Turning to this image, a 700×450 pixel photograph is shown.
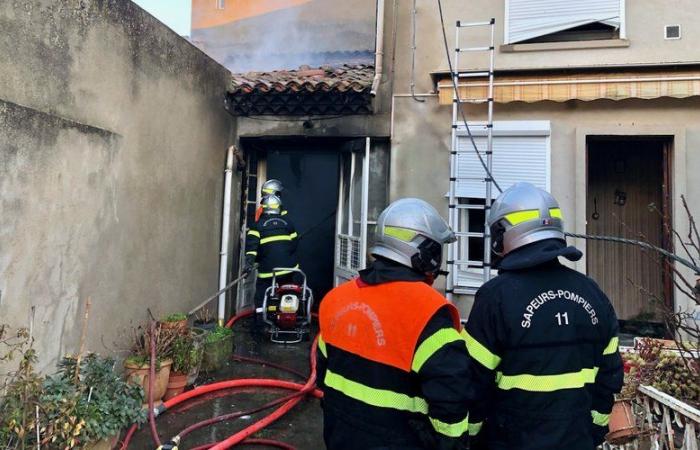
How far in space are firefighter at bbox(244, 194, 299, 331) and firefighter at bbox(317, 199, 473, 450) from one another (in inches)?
176

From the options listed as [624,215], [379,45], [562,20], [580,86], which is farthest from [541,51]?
[624,215]

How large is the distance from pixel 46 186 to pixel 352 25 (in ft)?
19.7

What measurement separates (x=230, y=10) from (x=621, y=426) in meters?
9.84

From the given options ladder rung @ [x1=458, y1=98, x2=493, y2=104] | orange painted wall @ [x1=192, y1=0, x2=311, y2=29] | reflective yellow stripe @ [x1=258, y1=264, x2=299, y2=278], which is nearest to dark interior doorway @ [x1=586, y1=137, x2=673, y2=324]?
ladder rung @ [x1=458, y1=98, x2=493, y2=104]

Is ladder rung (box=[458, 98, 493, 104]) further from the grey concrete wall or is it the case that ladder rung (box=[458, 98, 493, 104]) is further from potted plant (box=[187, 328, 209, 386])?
potted plant (box=[187, 328, 209, 386])

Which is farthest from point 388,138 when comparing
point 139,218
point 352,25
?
point 139,218

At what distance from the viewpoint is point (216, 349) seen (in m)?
5.23

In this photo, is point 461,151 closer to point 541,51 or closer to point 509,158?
point 509,158

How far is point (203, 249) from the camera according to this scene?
6.27 m

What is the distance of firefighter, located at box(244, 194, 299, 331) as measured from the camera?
6.49m

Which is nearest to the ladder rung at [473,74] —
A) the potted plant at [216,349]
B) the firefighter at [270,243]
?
the firefighter at [270,243]

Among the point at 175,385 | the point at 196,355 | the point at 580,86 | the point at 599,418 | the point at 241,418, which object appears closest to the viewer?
the point at 599,418

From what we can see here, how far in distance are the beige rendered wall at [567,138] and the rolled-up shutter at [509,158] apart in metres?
0.14

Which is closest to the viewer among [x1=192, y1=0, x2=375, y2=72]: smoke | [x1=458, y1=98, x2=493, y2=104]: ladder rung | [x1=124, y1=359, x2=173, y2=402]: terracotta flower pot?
[x1=124, y1=359, x2=173, y2=402]: terracotta flower pot
